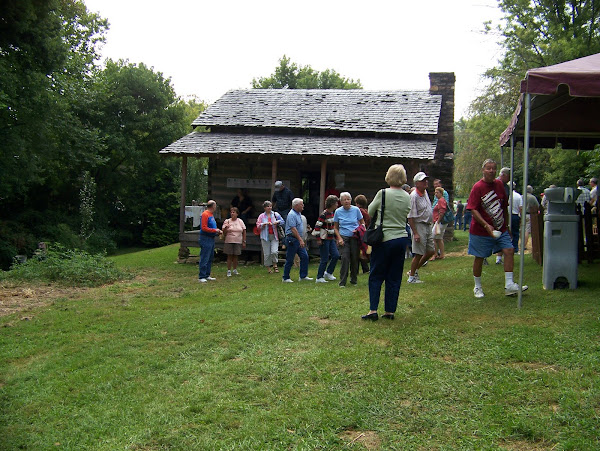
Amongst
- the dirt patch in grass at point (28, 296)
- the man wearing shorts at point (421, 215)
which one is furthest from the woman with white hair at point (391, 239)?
the dirt patch in grass at point (28, 296)

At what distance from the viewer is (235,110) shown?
19594 millimetres

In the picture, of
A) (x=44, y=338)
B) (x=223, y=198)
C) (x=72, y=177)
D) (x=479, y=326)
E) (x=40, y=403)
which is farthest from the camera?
(x=72, y=177)

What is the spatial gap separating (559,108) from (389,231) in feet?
17.4

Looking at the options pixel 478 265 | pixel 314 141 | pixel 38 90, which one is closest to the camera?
pixel 478 265

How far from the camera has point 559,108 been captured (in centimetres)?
1002

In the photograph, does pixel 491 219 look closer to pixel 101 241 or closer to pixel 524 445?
pixel 524 445

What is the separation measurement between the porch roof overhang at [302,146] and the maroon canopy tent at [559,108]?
4123 mm

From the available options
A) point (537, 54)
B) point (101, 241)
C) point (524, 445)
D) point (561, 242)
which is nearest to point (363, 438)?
point (524, 445)

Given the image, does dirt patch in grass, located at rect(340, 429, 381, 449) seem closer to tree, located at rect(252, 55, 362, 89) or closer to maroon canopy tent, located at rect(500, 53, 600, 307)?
maroon canopy tent, located at rect(500, 53, 600, 307)

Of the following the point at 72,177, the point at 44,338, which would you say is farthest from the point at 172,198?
the point at 44,338

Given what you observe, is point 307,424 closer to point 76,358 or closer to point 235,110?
point 76,358

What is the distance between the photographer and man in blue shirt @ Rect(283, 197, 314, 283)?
11.6m

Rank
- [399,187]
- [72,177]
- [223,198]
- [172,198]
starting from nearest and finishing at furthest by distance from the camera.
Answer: [399,187]
[223,198]
[72,177]
[172,198]

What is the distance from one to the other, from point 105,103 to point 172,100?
16.2 ft
